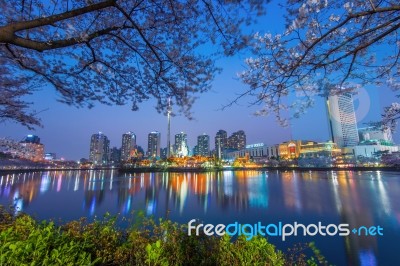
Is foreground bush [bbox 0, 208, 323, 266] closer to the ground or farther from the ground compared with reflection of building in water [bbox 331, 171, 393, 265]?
farther from the ground

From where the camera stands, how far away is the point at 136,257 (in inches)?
137

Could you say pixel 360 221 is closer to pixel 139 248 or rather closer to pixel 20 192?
pixel 139 248

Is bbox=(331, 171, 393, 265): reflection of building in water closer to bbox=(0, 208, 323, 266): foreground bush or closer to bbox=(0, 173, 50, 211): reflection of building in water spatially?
bbox=(0, 208, 323, 266): foreground bush

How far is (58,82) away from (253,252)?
6.88m

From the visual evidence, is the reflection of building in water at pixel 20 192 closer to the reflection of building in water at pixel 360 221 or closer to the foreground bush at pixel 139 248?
the foreground bush at pixel 139 248

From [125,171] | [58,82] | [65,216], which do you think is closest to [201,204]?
[65,216]

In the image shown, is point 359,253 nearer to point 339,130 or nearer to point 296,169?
point 296,169

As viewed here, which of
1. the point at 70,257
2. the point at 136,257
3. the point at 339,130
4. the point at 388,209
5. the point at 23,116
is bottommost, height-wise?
the point at 388,209

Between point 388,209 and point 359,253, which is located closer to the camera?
point 359,253

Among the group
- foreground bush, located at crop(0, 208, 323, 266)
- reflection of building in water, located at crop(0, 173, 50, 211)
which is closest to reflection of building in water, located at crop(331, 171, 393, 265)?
foreground bush, located at crop(0, 208, 323, 266)

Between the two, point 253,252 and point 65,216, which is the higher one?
point 253,252

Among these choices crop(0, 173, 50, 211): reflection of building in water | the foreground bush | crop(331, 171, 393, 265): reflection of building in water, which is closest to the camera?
the foreground bush

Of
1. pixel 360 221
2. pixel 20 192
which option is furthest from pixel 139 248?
pixel 20 192

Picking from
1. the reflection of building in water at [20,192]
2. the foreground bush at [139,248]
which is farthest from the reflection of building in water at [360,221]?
the reflection of building in water at [20,192]
